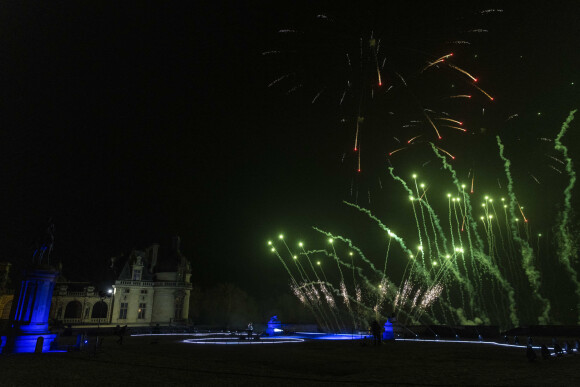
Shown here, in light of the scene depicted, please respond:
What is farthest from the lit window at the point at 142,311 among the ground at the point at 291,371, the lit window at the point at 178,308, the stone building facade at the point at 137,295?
the ground at the point at 291,371

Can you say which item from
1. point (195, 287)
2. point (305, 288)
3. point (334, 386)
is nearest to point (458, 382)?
point (334, 386)

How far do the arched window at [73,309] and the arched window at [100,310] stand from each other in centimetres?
182

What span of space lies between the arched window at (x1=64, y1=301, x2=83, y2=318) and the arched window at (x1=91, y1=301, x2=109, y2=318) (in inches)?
71.5

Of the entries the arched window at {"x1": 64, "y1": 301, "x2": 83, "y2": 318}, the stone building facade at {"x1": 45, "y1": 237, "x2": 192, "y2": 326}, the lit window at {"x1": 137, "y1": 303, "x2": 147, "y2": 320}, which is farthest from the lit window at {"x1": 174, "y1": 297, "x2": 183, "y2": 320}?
the arched window at {"x1": 64, "y1": 301, "x2": 83, "y2": 318}

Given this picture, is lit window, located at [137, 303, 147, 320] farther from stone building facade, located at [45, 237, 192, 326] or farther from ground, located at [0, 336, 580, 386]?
ground, located at [0, 336, 580, 386]

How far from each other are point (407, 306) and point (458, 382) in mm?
68098

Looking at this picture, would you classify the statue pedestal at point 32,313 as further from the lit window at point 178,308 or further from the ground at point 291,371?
the lit window at point 178,308

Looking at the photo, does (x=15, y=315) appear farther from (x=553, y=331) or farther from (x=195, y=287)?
(x=195, y=287)

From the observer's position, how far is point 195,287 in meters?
72.0

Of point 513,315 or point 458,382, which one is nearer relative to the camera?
point 458,382

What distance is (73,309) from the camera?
51.9 m

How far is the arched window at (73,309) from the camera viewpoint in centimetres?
5116

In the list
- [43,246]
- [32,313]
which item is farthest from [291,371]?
[43,246]

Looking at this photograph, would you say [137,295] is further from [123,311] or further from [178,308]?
[178,308]
